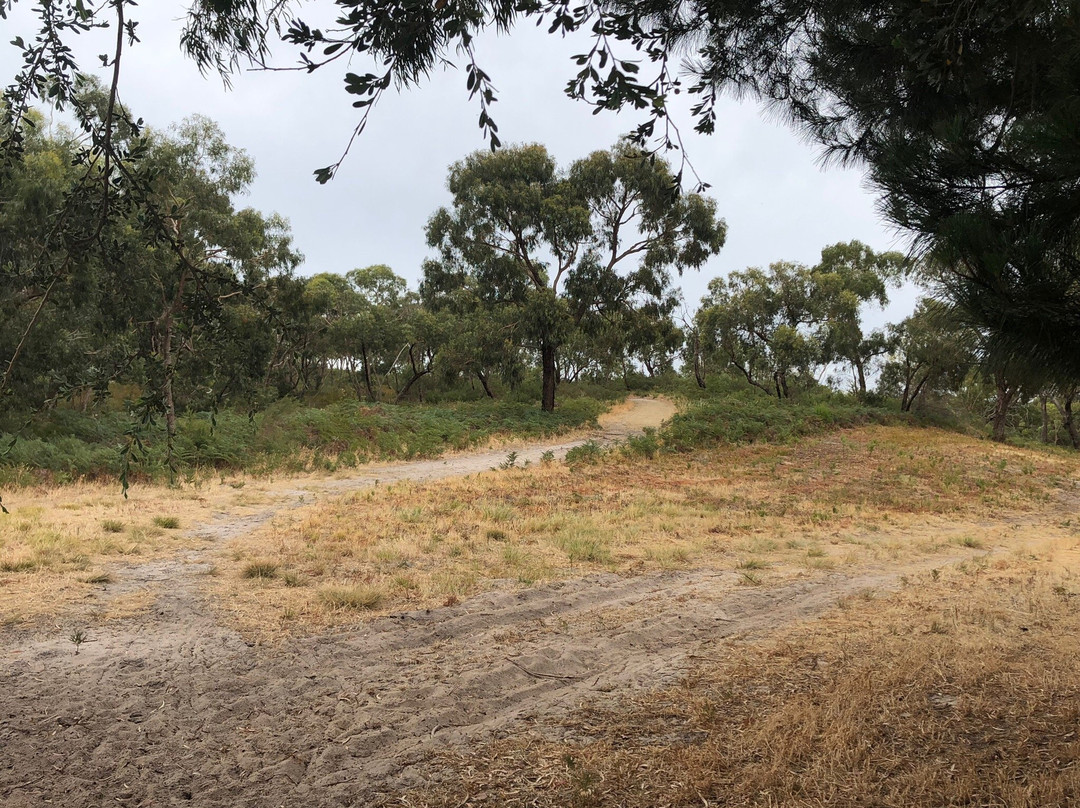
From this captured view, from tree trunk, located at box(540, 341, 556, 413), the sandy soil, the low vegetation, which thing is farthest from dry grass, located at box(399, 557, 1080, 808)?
tree trunk, located at box(540, 341, 556, 413)

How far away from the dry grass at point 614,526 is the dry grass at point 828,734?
6.24 ft

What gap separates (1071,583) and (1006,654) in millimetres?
2628

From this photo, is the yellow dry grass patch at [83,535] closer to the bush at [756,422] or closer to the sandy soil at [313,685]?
the sandy soil at [313,685]

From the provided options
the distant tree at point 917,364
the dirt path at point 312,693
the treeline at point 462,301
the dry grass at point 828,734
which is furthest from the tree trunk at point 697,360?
the dry grass at point 828,734

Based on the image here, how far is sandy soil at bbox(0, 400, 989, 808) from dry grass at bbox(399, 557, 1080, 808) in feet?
0.88

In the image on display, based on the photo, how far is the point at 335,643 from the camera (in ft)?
14.7

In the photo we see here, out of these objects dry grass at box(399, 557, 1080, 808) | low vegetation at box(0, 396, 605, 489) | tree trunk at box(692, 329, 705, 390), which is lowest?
dry grass at box(399, 557, 1080, 808)

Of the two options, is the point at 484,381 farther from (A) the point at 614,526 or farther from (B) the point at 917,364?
(A) the point at 614,526

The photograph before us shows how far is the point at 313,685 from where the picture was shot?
3.88 meters

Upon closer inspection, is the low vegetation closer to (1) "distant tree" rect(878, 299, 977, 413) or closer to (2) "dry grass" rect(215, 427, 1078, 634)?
(2) "dry grass" rect(215, 427, 1078, 634)

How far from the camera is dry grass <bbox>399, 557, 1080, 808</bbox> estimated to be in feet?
9.15

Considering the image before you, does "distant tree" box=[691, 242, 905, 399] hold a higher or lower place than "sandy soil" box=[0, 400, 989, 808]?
higher

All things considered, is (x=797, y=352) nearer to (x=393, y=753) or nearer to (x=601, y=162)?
(x=601, y=162)

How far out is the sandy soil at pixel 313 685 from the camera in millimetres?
3008
